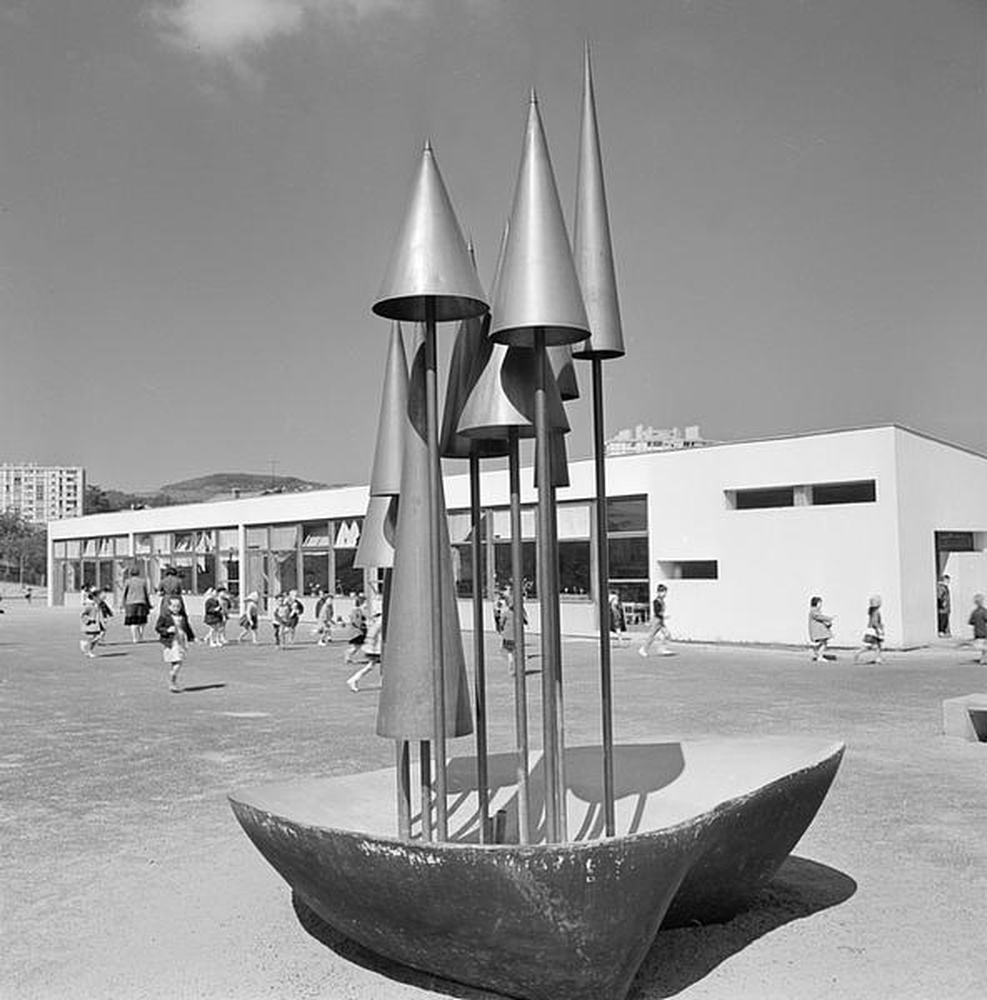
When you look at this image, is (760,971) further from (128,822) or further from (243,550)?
(243,550)

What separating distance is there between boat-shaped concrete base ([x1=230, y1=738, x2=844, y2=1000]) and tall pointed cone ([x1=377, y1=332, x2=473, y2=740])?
80cm

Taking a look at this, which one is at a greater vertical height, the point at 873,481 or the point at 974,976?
the point at 873,481

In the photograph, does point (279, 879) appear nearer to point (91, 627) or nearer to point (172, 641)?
point (172, 641)

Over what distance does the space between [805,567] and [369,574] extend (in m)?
15.8

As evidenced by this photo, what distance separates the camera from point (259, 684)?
842 inches

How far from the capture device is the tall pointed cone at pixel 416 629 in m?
6.48

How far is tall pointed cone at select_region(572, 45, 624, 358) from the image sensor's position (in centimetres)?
716

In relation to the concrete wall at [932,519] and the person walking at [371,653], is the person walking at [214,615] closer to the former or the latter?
the person walking at [371,653]

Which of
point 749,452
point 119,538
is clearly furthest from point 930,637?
point 119,538

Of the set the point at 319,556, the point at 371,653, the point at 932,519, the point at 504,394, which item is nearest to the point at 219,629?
the point at 371,653

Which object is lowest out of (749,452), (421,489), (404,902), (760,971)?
(760,971)

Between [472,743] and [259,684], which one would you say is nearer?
[472,743]

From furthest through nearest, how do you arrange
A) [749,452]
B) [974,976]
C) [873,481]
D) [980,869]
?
[749,452] → [873,481] → [980,869] → [974,976]

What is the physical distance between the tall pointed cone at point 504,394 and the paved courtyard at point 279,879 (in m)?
3.01
